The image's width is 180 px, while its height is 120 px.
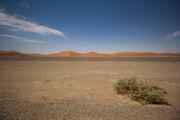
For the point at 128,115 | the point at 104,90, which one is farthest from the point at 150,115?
the point at 104,90

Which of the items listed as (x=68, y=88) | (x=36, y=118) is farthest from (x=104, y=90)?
(x=36, y=118)

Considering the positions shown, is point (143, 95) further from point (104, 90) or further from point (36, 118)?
point (36, 118)

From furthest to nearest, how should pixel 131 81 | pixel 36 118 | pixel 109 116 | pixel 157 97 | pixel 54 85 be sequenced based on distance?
pixel 54 85 → pixel 131 81 → pixel 157 97 → pixel 109 116 → pixel 36 118

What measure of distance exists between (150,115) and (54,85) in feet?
22.6

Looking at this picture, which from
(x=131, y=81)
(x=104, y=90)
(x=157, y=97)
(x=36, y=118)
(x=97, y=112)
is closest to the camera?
(x=36, y=118)

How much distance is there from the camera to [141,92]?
7.33m

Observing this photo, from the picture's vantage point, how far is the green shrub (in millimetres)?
7010

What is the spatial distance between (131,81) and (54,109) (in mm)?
4496

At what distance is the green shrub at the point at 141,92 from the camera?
7.01 m

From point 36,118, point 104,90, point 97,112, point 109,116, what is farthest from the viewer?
point 104,90

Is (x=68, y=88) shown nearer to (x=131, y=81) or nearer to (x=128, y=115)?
(x=131, y=81)

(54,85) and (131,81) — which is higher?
(131,81)

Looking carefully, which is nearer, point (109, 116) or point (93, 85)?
point (109, 116)

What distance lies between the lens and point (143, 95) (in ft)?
23.7
